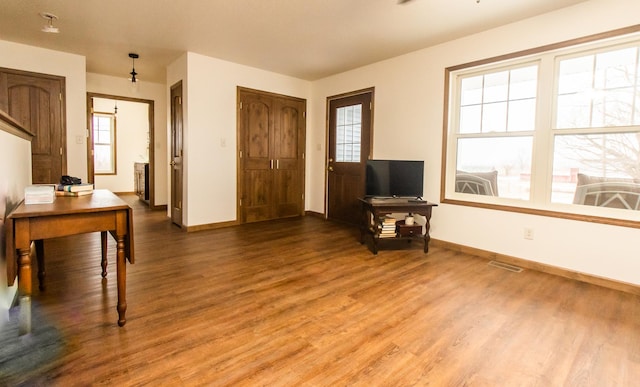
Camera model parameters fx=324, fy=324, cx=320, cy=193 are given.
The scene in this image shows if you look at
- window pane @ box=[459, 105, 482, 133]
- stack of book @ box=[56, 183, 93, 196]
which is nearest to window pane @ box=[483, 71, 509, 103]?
window pane @ box=[459, 105, 482, 133]

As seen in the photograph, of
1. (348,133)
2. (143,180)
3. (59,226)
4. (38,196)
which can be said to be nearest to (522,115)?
(348,133)

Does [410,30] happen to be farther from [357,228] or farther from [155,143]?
[155,143]

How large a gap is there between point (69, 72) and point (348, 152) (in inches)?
165

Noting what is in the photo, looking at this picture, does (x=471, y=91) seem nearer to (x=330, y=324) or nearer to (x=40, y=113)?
(x=330, y=324)

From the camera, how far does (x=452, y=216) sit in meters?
3.92

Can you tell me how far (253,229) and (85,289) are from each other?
96.5 inches

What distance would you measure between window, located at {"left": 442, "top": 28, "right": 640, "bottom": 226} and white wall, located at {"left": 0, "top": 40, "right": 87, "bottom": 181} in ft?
16.6

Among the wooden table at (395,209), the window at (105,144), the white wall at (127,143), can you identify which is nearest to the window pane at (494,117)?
the wooden table at (395,209)

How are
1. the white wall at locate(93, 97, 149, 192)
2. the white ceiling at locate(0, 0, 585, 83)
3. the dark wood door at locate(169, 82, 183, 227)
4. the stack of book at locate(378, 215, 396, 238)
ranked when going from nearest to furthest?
1. the white ceiling at locate(0, 0, 585, 83)
2. the stack of book at locate(378, 215, 396, 238)
3. the dark wood door at locate(169, 82, 183, 227)
4. the white wall at locate(93, 97, 149, 192)

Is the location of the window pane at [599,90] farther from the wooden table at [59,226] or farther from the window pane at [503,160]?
the wooden table at [59,226]

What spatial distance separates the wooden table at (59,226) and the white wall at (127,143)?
770 centimetres

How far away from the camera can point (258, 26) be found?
354cm

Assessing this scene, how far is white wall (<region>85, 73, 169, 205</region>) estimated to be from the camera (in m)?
5.79

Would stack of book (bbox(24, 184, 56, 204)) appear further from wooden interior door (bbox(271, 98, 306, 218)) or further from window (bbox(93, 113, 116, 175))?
window (bbox(93, 113, 116, 175))
